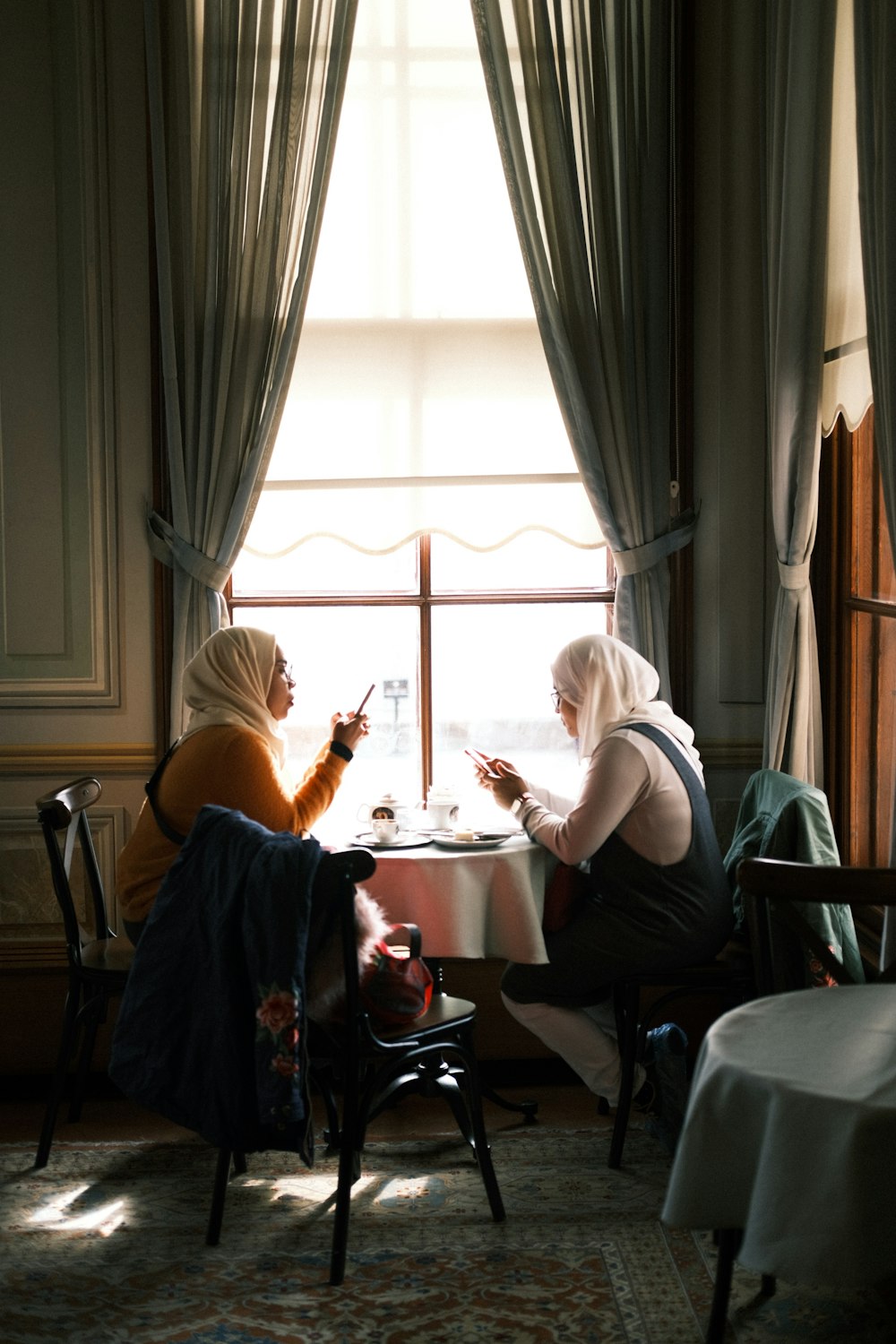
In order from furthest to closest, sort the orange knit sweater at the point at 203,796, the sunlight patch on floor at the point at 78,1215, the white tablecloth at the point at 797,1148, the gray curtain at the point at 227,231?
the gray curtain at the point at 227,231, the orange knit sweater at the point at 203,796, the sunlight patch on floor at the point at 78,1215, the white tablecloth at the point at 797,1148

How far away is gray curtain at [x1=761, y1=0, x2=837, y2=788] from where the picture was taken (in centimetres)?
314

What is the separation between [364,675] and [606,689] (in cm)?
92

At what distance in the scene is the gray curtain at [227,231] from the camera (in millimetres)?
3469

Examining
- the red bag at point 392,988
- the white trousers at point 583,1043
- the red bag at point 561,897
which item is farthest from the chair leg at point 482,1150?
the red bag at point 561,897

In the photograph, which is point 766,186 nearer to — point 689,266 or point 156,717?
point 689,266

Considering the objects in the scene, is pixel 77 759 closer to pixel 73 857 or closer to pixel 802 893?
pixel 73 857

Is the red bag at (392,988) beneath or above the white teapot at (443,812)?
beneath

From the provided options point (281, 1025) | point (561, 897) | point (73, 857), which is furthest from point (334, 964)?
point (73, 857)

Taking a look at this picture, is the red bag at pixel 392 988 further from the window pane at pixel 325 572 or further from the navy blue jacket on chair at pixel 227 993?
the window pane at pixel 325 572

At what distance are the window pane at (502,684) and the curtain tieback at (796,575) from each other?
0.60m

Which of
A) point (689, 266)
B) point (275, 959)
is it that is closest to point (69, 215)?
point (689, 266)

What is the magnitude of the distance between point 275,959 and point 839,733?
1.70 m

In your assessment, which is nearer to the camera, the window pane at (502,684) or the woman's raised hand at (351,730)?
the woman's raised hand at (351,730)

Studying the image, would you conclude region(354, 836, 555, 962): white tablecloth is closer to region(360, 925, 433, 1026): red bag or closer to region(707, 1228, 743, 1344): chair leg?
region(360, 925, 433, 1026): red bag
